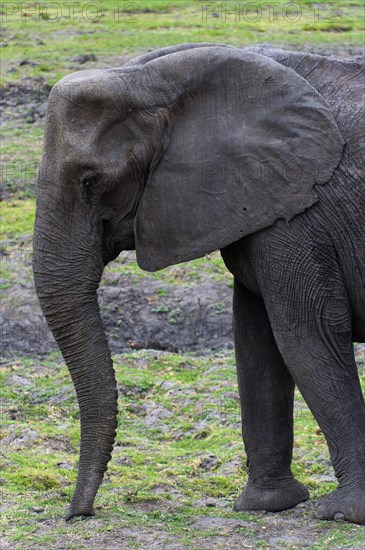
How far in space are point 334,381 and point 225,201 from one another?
1.24 meters

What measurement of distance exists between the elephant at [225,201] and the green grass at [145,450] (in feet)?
1.46

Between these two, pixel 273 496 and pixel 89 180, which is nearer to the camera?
pixel 89 180

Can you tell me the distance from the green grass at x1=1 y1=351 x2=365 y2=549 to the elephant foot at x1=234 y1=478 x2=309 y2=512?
155mm

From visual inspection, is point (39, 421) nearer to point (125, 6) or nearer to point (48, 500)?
point (48, 500)

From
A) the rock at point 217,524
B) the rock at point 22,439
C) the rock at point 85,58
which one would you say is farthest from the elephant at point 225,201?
the rock at point 85,58

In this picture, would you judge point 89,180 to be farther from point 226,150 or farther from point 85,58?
point 85,58

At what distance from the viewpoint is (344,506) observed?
27.1ft

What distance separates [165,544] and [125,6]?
23.7 meters

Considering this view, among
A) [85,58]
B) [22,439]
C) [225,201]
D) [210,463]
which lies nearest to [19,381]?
[22,439]

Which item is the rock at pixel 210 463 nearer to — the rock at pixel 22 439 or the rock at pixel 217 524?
the rock at pixel 22 439

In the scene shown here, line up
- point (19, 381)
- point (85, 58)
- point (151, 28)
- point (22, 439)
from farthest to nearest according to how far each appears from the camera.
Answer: point (151, 28)
point (85, 58)
point (19, 381)
point (22, 439)

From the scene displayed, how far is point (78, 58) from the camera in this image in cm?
2472

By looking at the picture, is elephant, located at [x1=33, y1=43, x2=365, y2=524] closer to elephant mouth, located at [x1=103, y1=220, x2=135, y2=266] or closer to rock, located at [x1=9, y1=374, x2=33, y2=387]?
elephant mouth, located at [x1=103, y1=220, x2=135, y2=266]

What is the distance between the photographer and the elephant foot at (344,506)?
26.9 ft
